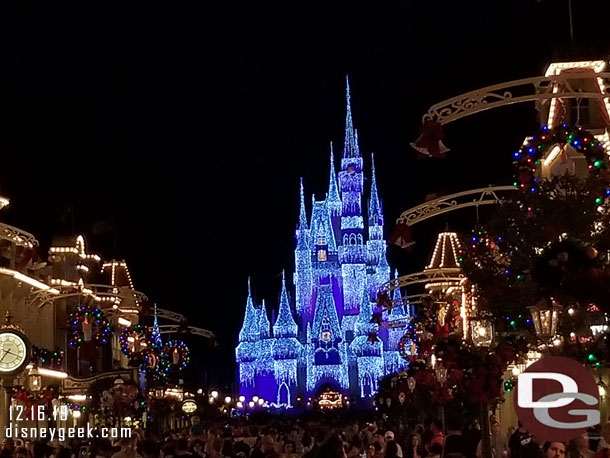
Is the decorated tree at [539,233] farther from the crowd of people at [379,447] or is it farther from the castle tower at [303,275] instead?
the castle tower at [303,275]

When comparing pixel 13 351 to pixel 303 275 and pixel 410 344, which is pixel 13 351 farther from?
pixel 303 275

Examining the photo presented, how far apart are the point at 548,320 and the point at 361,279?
336 ft

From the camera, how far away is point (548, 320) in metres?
14.4

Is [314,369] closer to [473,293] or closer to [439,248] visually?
[439,248]

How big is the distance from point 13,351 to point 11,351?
0.04m

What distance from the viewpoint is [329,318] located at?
370 ft

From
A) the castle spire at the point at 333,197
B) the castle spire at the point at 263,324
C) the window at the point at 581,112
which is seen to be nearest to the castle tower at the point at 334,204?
the castle spire at the point at 333,197

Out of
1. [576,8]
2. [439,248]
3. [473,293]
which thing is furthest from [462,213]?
[473,293]

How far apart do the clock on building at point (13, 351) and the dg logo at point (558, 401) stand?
18.3m

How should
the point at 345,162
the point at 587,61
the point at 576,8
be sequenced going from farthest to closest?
the point at 345,162, the point at 576,8, the point at 587,61

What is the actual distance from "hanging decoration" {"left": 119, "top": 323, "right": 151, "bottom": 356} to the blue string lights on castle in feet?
221

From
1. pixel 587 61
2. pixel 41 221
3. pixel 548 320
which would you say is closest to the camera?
pixel 548 320

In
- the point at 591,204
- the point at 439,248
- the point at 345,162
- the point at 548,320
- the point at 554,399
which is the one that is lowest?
the point at 554,399

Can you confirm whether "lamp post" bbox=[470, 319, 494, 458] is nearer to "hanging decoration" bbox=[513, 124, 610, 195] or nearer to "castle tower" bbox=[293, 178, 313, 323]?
"hanging decoration" bbox=[513, 124, 610, 195]
